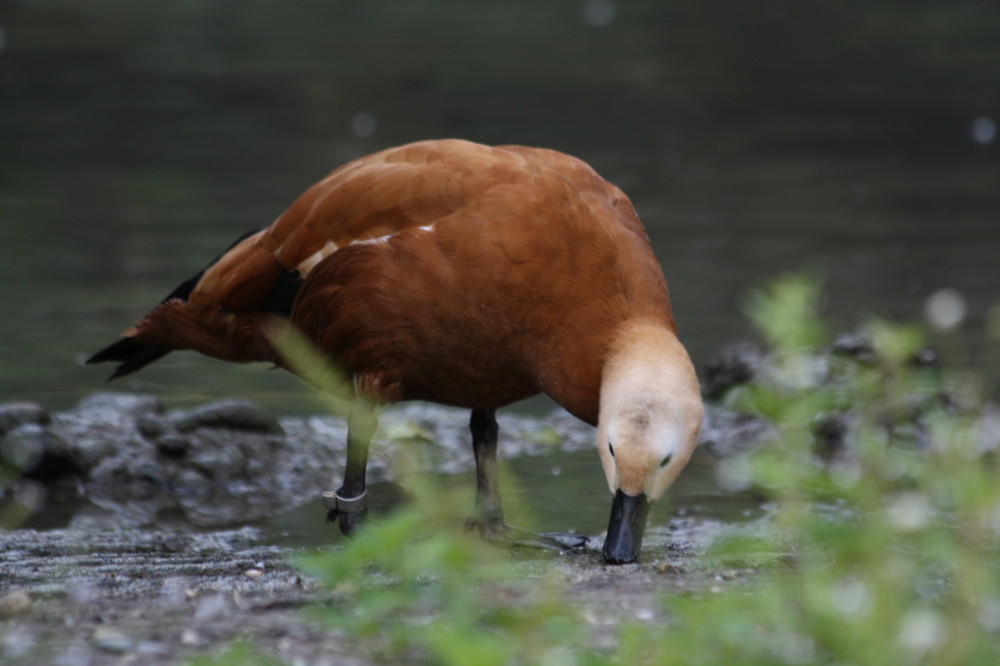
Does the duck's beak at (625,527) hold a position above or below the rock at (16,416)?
above

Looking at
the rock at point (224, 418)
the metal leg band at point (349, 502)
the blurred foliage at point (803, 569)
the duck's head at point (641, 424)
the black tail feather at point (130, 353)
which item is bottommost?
the rock at point (224, 418)

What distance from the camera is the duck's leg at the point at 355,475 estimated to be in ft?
16.7

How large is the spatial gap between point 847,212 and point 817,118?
3482mm

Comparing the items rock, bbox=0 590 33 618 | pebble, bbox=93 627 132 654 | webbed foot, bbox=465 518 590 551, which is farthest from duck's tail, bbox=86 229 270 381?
pebble, bbox=93 627 132 654

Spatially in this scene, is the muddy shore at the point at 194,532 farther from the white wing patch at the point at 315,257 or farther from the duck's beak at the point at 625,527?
the white wing patch at the point at 315,257

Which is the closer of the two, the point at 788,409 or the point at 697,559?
the point at 788,409

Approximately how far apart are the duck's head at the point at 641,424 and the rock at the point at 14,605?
1.58m

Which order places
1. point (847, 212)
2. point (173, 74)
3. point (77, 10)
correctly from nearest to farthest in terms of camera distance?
point (847, 212) → point (173, 74) → point (77, 10)

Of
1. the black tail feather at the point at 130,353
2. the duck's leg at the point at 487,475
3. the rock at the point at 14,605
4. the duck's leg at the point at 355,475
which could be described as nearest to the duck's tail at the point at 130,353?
the black tail feather at the point at 130,353

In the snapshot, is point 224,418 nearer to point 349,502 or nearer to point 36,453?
point 36,453

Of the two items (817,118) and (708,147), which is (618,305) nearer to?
(708,147)

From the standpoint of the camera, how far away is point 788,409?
2.66 metres

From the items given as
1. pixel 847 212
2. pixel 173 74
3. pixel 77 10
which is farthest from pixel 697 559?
pixel 77 10

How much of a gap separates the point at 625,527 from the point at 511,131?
9.59 metres
